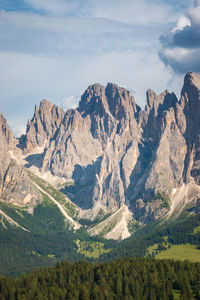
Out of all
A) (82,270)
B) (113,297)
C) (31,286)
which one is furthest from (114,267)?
(31,286)

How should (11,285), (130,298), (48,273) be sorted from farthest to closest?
1. (48,273)
2. (11,285)
3. (130,298)

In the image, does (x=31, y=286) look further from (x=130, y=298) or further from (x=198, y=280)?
Result: (x=198, y=280)

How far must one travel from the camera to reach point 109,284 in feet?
599

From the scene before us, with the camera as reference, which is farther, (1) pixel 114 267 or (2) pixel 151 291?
(1) pixel 114 267

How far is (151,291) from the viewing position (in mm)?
171125

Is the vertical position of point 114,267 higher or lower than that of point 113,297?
higher

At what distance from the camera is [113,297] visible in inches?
6845

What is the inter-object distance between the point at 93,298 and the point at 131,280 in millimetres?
17189

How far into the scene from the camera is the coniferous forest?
560ft

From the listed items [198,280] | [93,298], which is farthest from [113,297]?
[198,280]

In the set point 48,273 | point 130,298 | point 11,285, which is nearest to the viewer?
point 130,298

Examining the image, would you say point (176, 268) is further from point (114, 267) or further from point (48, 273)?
point (48, 273)

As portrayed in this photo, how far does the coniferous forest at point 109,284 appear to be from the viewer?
560 feet

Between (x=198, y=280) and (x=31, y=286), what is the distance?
→ 202ft
